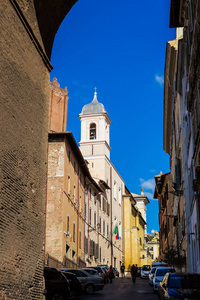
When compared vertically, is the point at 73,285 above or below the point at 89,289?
above

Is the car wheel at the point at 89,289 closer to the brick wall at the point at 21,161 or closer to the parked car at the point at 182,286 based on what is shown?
the brick wall at the point at 21,161

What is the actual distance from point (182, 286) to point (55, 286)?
5712 millimetres

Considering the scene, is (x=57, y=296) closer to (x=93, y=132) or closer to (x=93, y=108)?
(x=93, y=132)

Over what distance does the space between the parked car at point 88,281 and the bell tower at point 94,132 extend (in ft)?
114

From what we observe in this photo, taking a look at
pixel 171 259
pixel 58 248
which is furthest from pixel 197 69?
pixel 58 248

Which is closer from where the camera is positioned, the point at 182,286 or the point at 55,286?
the point at 182,286

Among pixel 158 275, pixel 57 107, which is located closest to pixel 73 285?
pixel 158 275

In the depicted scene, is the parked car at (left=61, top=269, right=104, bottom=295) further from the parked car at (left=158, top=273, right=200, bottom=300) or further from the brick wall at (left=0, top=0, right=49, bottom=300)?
the parked car at (left=158, top=273, right=200, bottom=300)

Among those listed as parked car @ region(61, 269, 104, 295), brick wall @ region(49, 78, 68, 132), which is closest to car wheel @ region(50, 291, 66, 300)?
parked car @ region(61, 269, 104, 295)

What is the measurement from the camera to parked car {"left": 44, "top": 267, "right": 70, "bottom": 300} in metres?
15.9

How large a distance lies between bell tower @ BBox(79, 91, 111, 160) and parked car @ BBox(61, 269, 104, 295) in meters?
34.8

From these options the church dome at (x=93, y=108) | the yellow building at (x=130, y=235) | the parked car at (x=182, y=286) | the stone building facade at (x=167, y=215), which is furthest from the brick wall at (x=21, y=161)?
Answer: the yellow building at (x=130, y=235)

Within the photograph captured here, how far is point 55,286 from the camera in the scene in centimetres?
1605

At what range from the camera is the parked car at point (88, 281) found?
22.3 meters
